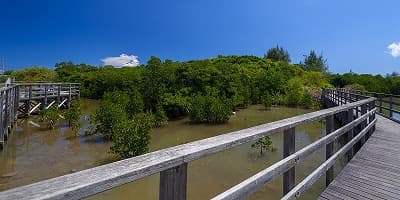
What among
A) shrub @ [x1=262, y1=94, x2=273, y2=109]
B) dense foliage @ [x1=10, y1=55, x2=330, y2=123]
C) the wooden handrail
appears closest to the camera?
the wooden handrail

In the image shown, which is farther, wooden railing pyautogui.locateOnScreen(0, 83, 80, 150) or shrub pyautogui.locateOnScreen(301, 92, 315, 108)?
shrub pyautogui.locateOnScreen(301, 92, 315, 108)

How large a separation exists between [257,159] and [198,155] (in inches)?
277

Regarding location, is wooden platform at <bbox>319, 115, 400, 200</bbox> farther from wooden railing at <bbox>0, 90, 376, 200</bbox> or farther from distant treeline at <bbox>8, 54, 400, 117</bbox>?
distant treeline at <bbox>8, 54, 400, 117</bbox>

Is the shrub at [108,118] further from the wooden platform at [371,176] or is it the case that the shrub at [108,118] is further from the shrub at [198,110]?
the wooden platform at [371,176]

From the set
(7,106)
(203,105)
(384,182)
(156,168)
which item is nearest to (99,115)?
(7,106)

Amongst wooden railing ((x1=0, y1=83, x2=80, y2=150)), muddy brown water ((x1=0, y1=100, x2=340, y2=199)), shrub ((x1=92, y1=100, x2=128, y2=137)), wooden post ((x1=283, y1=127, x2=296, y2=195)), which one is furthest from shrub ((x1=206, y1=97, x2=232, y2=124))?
wooden post ((x1=283, y1=127, x2=296, y2=195))

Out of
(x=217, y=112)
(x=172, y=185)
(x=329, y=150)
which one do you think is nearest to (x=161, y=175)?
(x=172, y=185)

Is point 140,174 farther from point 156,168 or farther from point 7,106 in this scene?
point 7,106

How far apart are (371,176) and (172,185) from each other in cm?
375

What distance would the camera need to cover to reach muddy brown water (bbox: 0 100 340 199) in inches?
243

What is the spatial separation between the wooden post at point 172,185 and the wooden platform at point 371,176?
245 cm

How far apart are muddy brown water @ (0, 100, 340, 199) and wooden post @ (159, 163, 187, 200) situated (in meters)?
4.66

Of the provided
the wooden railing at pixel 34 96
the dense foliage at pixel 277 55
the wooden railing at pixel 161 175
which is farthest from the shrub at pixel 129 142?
the dense foliage at pixel 277 55

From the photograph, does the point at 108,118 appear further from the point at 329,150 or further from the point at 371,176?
the point at 371,176
